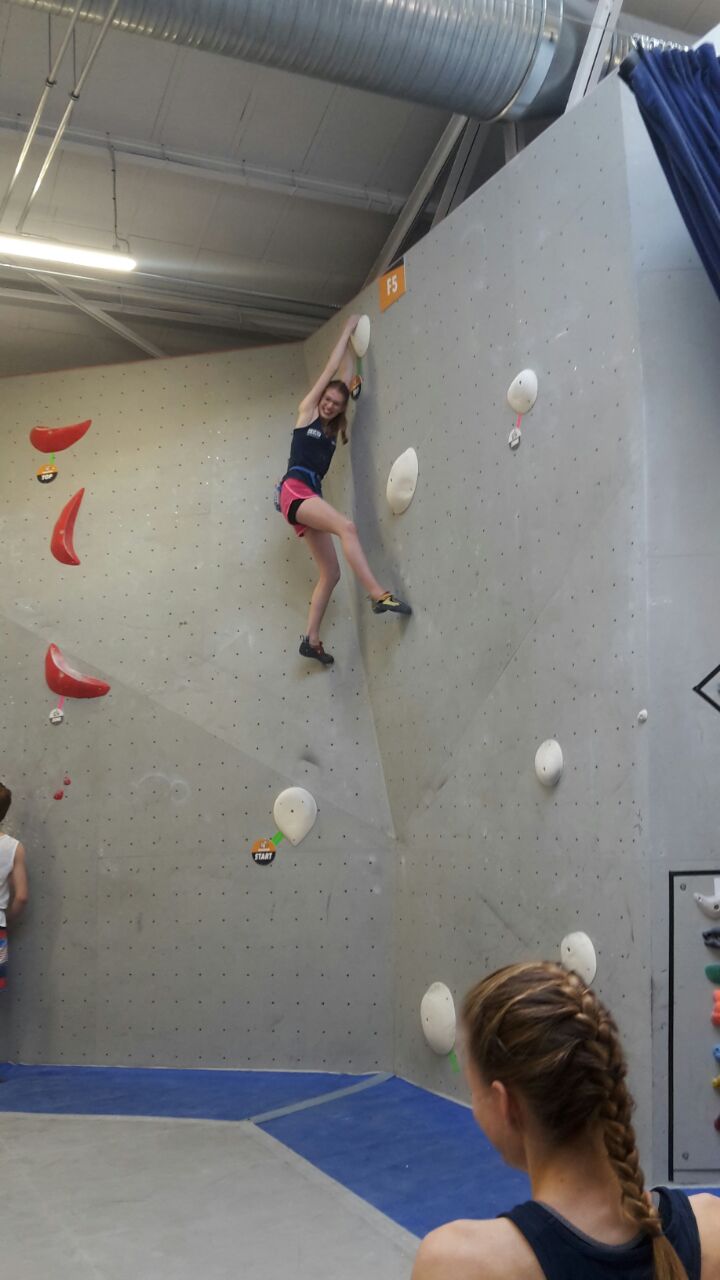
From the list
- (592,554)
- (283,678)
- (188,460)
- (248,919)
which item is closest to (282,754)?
(283,678)

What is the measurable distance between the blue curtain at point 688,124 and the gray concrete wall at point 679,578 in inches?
6.0

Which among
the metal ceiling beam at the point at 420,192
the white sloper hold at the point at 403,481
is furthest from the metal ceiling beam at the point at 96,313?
the white sloper hold at the point at 403,481

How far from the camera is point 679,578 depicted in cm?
356

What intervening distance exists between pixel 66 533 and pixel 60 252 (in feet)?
4.72

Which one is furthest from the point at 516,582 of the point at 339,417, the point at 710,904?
the point at 339,417

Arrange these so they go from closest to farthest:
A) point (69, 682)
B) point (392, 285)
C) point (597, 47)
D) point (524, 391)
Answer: point (524, 391) < point (597, 47) < point (392, 285) < point (69, 682)

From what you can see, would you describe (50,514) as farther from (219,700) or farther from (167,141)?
(167,141)

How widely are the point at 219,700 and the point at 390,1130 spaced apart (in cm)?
208

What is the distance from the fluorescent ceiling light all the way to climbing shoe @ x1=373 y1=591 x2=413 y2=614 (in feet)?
5.78

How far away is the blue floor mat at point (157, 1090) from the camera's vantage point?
4.40 m

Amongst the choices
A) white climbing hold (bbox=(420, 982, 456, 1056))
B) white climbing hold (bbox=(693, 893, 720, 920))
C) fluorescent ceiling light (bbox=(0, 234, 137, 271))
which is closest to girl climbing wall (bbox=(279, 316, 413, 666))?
fluorescent ceiling light (bbox=(0, 234, 137, 271))

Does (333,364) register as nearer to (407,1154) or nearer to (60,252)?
(60,252)

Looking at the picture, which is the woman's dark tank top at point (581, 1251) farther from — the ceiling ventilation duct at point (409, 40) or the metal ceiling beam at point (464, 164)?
the metal ceiling beam at point (464, 164)

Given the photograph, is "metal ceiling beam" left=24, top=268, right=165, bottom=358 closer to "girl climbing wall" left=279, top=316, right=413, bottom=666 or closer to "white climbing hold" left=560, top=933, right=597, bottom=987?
"girl climbing wall" left=279, top=316, right=413, bottom=666
